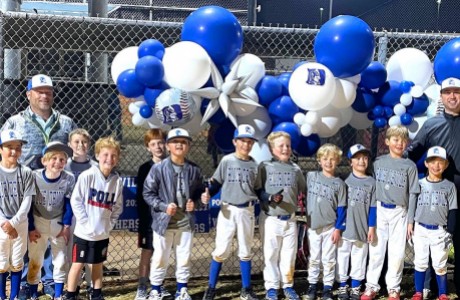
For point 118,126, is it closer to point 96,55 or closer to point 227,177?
point 96,55

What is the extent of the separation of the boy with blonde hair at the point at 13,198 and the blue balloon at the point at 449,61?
133 inches

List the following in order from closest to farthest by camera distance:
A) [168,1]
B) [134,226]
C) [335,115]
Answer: [335,115] < [134,226] < [168,1]

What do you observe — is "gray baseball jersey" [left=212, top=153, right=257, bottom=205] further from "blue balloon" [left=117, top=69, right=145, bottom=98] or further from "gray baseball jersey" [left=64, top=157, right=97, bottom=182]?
"gray baseball jersey" [left=64, top=157, right=97, bottom=182]

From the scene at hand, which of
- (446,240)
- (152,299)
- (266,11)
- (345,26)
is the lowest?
(152,299)

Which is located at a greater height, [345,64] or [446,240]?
[345,64]

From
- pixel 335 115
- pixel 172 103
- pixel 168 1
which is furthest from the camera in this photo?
pixel 168 1

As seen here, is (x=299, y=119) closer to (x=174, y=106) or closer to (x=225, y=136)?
(x=225, y=136)

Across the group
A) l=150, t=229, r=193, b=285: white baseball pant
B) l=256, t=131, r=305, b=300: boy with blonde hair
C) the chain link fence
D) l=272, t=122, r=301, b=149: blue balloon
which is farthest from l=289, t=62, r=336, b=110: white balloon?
l=150, t=229, r=193, b=285: white baseball pant

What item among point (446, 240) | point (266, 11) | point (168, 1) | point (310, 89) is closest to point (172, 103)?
point (310, 89)

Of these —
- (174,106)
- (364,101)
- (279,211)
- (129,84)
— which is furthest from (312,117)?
(129,84)

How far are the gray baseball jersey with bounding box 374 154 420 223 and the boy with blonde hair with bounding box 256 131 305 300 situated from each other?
0.66m

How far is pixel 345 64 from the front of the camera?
4754 mm

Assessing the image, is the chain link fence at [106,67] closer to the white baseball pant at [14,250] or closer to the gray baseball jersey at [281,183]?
the gray baseball jersey at [281,183]

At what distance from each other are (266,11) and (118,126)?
8424 mm
